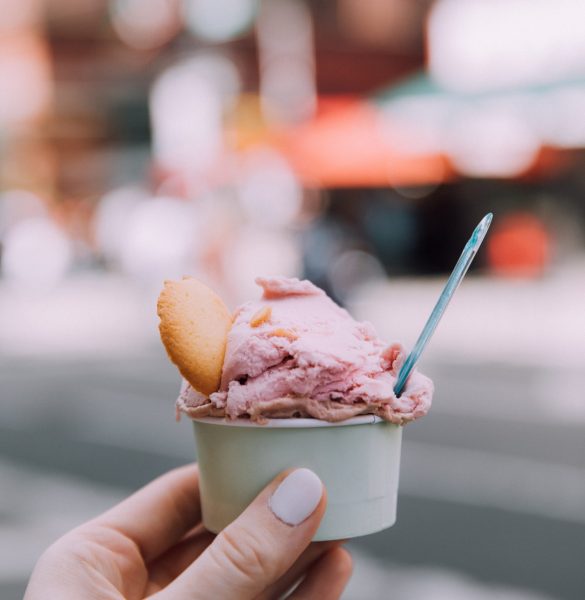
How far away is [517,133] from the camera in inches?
633

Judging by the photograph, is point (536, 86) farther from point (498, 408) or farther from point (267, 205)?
point (267, 205)

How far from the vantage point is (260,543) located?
64.8 inches

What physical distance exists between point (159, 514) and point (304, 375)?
62cm

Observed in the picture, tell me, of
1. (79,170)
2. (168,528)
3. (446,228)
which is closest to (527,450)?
(168,528)

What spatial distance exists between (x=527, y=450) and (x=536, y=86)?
727 centimetres

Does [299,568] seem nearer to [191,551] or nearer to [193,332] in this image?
[191,551]

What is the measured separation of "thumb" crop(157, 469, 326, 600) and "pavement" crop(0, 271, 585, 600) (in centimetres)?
338

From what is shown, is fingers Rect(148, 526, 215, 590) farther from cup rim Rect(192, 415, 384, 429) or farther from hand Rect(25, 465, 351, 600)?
cup rim Rect(192, 415, 384, 429)

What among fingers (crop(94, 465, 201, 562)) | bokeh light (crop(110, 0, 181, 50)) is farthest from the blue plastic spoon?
bokeh light (crop(110, 0, 181, 50))

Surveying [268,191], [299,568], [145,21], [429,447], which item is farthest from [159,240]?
[299,568]

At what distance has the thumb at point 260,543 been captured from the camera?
1.64 metres

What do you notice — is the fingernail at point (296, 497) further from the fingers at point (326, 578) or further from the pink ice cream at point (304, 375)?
the fingers at point (326, 578)

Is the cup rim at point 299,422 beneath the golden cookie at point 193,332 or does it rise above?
beneath

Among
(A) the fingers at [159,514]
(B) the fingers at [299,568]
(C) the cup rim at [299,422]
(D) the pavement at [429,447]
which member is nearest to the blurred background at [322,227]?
(D) the pavement at [429,447]
